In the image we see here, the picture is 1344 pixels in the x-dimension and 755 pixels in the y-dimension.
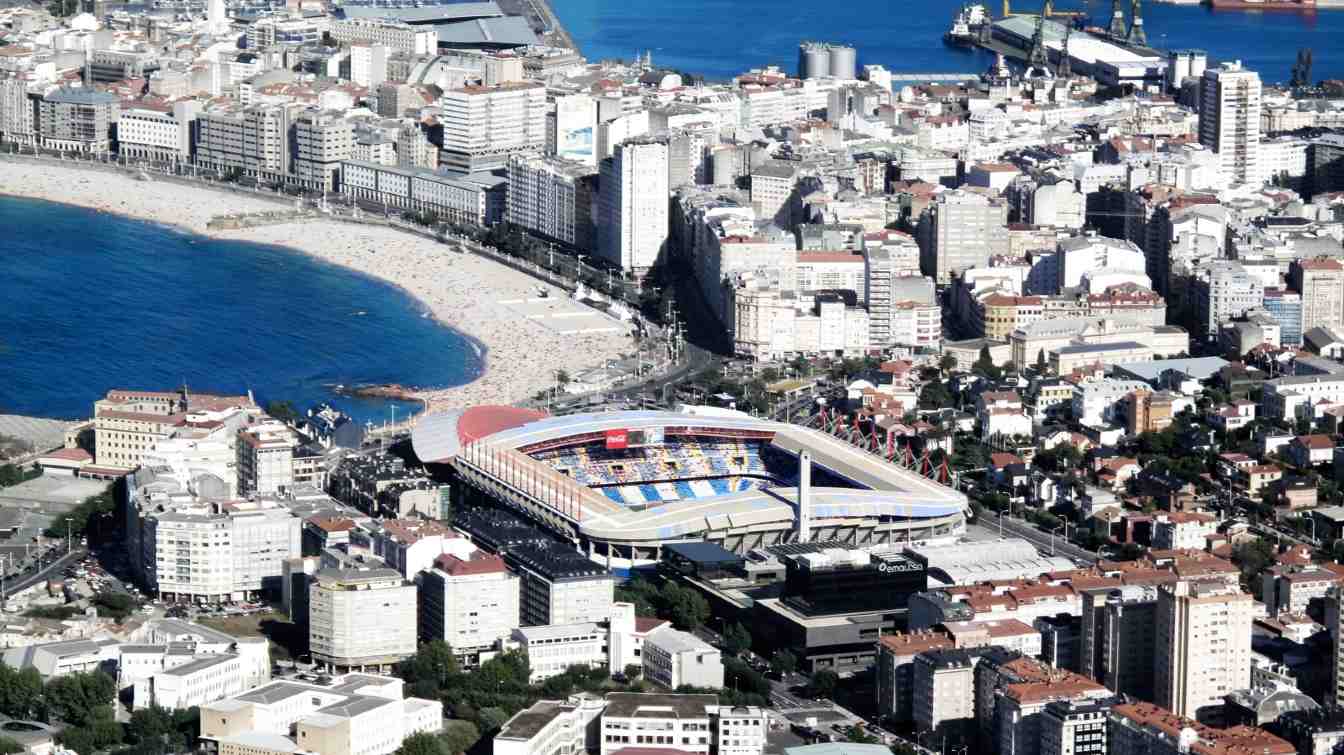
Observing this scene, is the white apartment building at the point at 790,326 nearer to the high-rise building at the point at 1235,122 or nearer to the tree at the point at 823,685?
the high-rise building at the point at 1235,122

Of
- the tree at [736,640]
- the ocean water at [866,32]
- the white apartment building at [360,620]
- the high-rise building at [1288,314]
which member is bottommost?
the tree at [736,640]

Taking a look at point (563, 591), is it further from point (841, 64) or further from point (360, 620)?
point (841, 64)

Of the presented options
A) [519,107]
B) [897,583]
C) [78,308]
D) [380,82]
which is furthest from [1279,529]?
[380,82]

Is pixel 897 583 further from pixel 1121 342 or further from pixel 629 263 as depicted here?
pixel 629 263

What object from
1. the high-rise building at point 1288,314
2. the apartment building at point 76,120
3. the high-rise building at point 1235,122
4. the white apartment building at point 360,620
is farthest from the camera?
the apartment building at point 76,120

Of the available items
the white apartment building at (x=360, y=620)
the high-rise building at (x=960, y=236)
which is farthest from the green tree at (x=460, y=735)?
the high-rise building at (x=960, y=236)

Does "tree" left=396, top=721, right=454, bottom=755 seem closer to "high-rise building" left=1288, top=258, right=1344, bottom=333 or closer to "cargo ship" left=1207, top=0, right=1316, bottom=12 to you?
"high-rise building" left=1288, top=258, right=1344, bottom=333

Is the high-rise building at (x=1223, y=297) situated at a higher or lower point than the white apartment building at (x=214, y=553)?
higher
